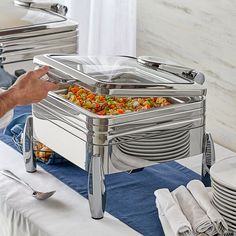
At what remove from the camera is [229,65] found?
2.18 meters

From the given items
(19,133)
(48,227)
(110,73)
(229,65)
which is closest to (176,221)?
(48,227)

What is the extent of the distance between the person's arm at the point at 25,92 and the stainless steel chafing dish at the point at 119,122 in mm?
66

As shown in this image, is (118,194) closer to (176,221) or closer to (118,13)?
(176,221)

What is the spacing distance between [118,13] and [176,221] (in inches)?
53.9

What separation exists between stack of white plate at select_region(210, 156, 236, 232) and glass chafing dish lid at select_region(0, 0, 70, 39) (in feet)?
2.89

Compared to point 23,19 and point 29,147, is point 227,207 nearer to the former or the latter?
point 29,147

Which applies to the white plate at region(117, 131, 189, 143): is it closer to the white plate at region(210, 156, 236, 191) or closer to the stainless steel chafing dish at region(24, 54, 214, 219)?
→ the stainless steel chafing dish at region(24, 54, 214, 219)

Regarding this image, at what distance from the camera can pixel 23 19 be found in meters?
2.27

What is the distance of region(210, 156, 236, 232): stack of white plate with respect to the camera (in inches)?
59.8

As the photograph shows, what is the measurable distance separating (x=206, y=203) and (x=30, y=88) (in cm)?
46

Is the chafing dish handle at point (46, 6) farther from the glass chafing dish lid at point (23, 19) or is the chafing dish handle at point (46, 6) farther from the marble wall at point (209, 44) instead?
the marble wall at point (209, 44)

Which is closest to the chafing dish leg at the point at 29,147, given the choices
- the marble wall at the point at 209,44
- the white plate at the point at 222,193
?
the white plate at the point at 222,193

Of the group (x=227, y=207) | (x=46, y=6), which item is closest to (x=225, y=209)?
(x=227, y=207)

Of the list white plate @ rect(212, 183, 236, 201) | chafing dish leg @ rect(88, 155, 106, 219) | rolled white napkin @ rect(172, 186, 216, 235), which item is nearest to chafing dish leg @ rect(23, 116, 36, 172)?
chafing dish leg @ rect(88, 155, 106, 219)
